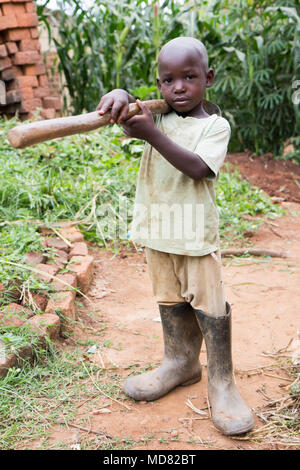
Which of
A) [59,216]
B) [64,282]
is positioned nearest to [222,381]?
[64,282]

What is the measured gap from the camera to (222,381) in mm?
1923

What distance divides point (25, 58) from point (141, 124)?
4.37 metres

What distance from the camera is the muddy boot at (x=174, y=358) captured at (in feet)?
6.73

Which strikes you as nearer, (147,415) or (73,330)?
(147,415)

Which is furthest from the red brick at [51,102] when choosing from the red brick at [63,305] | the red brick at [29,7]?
the red brick at [63,305]

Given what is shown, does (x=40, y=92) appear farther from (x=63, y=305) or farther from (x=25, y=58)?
(x=63, y=305)

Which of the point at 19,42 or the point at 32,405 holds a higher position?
the point at 19,42

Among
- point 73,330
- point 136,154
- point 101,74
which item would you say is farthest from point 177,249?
point 101,74

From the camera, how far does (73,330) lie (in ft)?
8.54

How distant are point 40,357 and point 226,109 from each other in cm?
492

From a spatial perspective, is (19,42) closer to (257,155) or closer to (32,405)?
(257,155)

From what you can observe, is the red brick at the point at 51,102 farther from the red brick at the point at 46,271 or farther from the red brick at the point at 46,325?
the red brick at the point at 46,325

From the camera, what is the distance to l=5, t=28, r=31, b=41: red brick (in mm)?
5277

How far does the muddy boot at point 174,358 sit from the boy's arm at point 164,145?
0.65 metres
